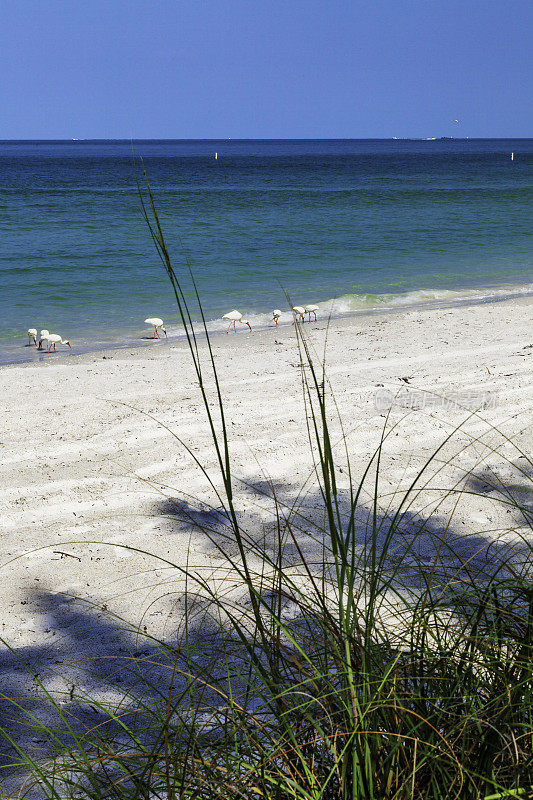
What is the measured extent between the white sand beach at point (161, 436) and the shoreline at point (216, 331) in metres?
0.38

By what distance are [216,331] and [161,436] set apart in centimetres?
487

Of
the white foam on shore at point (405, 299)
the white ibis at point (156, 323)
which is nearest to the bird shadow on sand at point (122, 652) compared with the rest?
the white ibis at point (156, 323)

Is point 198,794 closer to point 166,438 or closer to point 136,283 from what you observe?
point 166,438

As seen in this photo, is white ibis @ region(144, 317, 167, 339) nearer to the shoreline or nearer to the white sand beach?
the shoreline

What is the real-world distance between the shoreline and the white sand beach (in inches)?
15.1

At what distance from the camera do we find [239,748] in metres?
1.38

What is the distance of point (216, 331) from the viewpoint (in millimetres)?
9453

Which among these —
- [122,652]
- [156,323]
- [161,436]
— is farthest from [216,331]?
[122,652]

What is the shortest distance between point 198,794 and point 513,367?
Result: 5.20m

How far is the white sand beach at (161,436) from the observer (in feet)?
9.92

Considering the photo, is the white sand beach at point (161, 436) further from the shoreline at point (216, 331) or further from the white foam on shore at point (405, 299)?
the white foam on shore at point (405, 299)

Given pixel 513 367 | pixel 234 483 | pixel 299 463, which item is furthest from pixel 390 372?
pixel 234 483

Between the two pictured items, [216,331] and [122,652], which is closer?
[122,652]

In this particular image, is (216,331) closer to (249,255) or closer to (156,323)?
(156,323)
